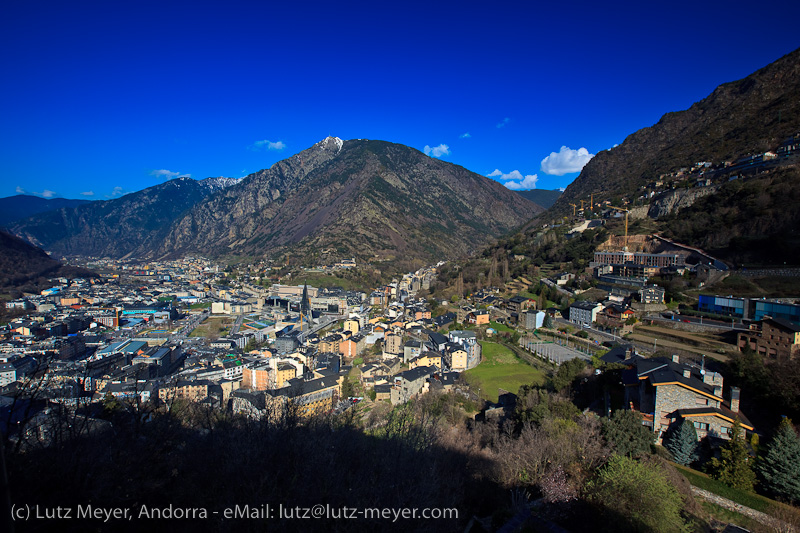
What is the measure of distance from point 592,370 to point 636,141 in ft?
213

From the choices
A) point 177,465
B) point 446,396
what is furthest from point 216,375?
point 177,465

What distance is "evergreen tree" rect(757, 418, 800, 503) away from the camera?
692 cm

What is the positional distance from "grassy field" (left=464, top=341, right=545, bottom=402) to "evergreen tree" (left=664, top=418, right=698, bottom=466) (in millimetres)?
7607

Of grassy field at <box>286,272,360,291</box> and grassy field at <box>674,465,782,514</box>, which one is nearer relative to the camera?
grassy field at <box>674,465,782,514</box>

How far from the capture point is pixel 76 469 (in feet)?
11.3

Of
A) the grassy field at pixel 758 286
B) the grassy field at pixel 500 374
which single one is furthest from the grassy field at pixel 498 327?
the grassy field at pixel 758 286

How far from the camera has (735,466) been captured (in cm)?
755

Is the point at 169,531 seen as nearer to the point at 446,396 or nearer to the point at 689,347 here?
the point at 446,396

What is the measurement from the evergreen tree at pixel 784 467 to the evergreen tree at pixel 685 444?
1197 mm

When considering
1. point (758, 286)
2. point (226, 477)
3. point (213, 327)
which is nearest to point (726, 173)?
point (758, 286)

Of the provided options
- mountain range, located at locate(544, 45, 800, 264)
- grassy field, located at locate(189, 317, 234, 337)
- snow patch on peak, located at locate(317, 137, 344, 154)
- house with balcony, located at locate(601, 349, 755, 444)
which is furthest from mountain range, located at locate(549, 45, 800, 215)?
snow patch on peak, located at locate(317, 137, 344, 154)

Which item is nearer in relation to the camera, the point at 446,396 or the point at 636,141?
the point at 446,396

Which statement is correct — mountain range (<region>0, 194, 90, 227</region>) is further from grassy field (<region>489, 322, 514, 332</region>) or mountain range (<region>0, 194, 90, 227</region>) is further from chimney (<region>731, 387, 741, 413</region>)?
chimney (<region>731, 387, 741, 413</region>)

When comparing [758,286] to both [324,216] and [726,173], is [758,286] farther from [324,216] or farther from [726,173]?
[324,216]
